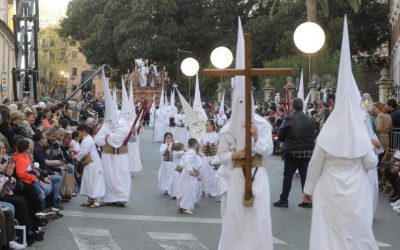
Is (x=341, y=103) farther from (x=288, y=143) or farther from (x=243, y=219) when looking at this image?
(x=288, y=143)

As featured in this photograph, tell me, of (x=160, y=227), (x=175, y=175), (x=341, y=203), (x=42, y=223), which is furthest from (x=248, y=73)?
Answer: (x=175, y=175)

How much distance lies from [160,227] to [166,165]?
3564 millimetres

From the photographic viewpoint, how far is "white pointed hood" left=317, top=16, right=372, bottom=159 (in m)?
6.96

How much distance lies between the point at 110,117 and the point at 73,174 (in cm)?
132

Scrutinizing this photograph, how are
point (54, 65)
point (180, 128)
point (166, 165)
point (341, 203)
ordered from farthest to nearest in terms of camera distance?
1. point (54, 65)
2. point (180, 128)
3. point (166, 165)
4. point (341, 203)

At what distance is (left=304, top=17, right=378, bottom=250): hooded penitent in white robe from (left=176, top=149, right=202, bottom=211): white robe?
15.1ft

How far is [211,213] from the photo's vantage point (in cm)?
1160

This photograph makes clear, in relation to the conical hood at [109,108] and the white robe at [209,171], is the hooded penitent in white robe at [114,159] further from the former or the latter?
the white robe at [209,171]

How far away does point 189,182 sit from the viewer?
11602 millimetres

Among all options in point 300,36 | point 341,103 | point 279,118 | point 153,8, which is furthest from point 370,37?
point 341,103

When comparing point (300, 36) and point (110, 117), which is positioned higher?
point (300, 36)

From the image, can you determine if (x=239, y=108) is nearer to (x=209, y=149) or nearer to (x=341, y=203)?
(x=341, y=203)

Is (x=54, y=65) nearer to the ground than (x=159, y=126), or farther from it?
farther from it

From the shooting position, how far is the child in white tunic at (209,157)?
1323 centimetres
